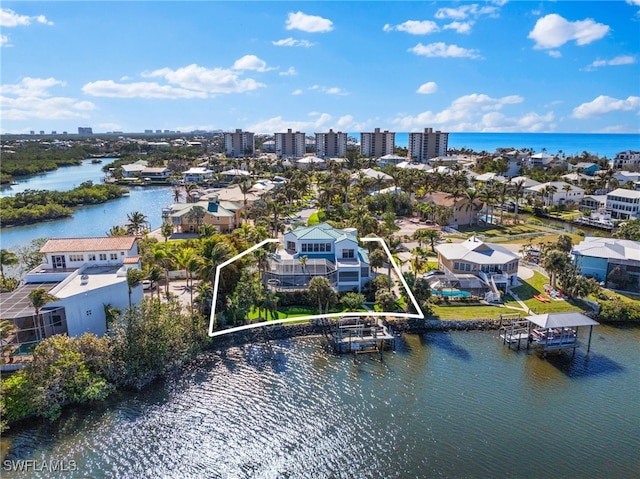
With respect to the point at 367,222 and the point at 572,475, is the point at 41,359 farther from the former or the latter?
the point at 367,222

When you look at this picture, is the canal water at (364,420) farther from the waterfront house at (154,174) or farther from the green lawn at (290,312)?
the waterfront house at (154,174)

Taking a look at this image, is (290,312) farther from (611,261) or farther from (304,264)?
(611,261)

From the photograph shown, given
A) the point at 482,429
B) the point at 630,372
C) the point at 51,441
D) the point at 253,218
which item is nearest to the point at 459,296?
the point at 630,372

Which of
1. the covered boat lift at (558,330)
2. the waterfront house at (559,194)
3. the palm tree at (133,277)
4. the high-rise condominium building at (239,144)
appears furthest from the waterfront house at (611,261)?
the high-rise condominium building at (239,144)

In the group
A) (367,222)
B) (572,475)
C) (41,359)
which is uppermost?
(367,222)

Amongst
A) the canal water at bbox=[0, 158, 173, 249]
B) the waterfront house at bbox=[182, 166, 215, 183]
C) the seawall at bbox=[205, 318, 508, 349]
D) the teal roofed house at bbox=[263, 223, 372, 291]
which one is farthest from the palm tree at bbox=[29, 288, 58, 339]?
the waterfront house at bbox=[182, 166, 215, 183]

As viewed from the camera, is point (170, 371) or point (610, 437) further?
point (170, 371)

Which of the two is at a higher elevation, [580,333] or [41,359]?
[41,359]

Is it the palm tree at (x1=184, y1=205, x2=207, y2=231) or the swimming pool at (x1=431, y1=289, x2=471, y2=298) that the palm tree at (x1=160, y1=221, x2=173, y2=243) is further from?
the swimming pool at (x1=431, y1=289, x2=471, y2=298)

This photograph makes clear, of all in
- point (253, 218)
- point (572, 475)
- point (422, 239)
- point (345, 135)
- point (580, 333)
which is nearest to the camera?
point (572, 475)
